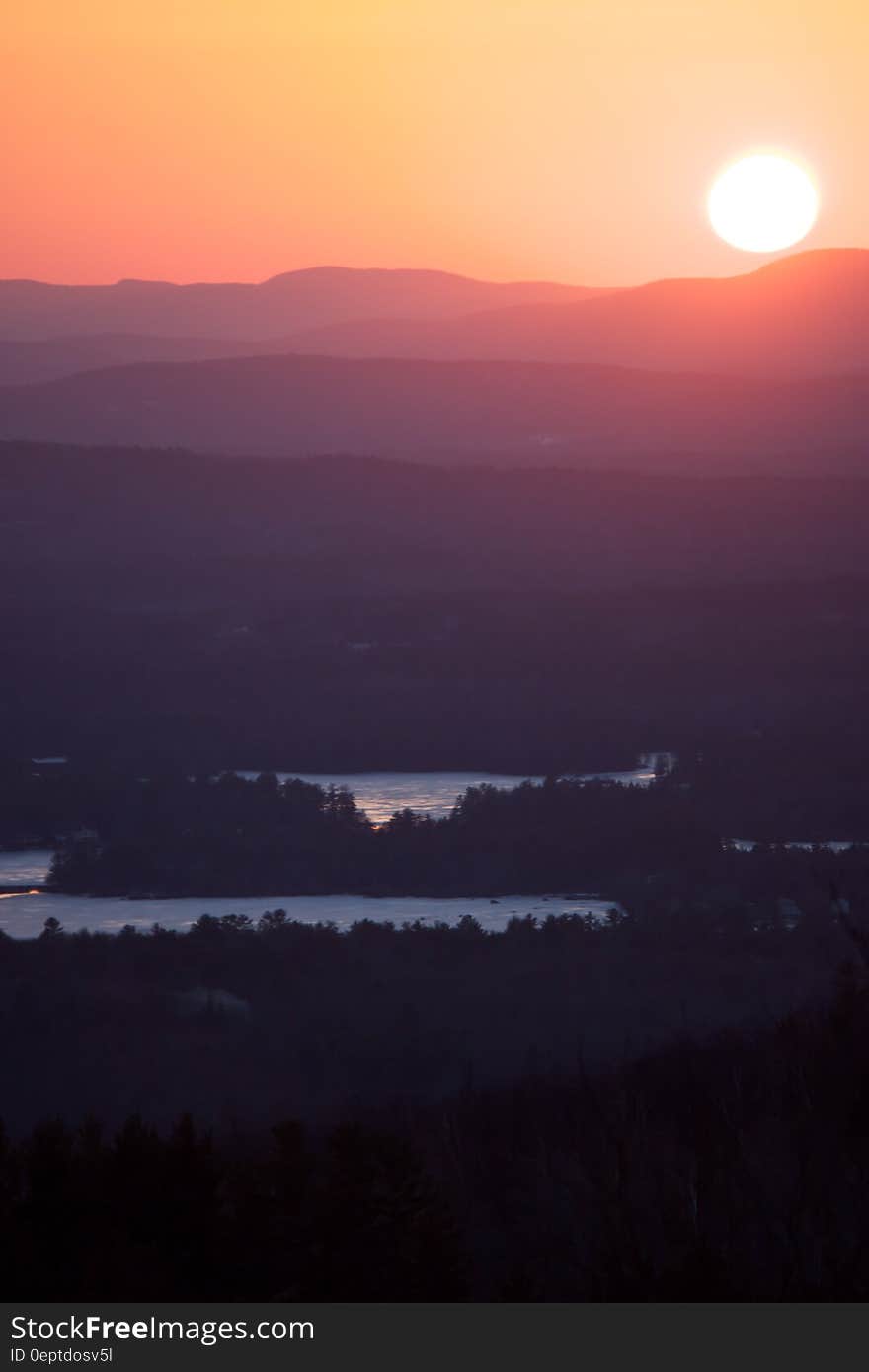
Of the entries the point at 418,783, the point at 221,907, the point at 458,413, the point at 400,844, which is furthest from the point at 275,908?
the point at 458,413

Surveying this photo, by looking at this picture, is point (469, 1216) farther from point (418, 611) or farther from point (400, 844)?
point (418, 611)

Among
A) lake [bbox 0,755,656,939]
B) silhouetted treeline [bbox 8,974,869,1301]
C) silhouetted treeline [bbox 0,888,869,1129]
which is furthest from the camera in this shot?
lake [bbox 0,755,656,939]

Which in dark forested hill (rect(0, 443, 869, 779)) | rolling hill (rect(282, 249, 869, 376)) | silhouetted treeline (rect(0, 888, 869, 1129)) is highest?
rolling hill (rect(282, 249, 869, 376))

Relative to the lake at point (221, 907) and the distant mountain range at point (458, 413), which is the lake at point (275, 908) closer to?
the lake at point (221, 907)

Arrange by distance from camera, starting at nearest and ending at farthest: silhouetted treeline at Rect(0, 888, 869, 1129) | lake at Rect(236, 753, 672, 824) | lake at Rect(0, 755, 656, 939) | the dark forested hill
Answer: silhouetted treeline at Rect(0, 888, 869, 1129)
lake at Rect(0, 755, 656, 939)
lake at Rect(236, 753, 672, 824)
the dark forested hill

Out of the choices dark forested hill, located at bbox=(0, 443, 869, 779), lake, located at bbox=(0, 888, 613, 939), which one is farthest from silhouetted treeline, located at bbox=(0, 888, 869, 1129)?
dark forested hill, located at bbox=(0, 443, 869, 779)

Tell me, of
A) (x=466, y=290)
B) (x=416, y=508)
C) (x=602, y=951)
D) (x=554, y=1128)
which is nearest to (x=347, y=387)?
(x=416, y=508)

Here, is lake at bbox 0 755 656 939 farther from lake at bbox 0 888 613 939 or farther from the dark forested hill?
the dark forested hill
